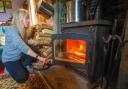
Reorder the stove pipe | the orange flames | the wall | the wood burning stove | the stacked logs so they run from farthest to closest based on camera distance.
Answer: the wall, the stacked logs, the stove pipe, the orange flames, the wood burning stove

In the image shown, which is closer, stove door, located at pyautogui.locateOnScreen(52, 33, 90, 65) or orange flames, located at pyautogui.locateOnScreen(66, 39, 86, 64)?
stove door, located at pyautogui.locateOnScreen(52, 33, 90, 65)

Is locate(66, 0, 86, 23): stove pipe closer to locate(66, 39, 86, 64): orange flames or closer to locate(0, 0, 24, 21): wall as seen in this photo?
locate(66, 39, 86, 64): orange flames

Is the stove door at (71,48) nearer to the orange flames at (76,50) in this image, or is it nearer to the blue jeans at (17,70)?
the orange flames at (76,50)

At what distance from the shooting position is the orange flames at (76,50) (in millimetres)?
1633

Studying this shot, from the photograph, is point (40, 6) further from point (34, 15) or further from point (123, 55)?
point (123, 55)

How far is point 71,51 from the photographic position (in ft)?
6.16

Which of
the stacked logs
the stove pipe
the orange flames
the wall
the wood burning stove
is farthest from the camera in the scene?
the wall

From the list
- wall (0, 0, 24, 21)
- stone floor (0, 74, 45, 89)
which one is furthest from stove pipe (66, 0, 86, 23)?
wall (0, 0, 24, 21)

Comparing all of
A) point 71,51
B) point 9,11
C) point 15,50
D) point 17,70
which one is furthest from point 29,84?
point 9,11

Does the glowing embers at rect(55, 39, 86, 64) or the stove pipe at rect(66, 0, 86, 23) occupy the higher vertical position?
the stove pipe at rect(66, 0, 86, 23)

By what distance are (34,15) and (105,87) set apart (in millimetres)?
1907

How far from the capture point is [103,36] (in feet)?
4.84

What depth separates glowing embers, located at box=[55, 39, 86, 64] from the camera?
1.65 meters

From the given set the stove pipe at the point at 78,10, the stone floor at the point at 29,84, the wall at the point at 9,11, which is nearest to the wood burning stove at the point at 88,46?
the stove pipe at the point at 78,10
